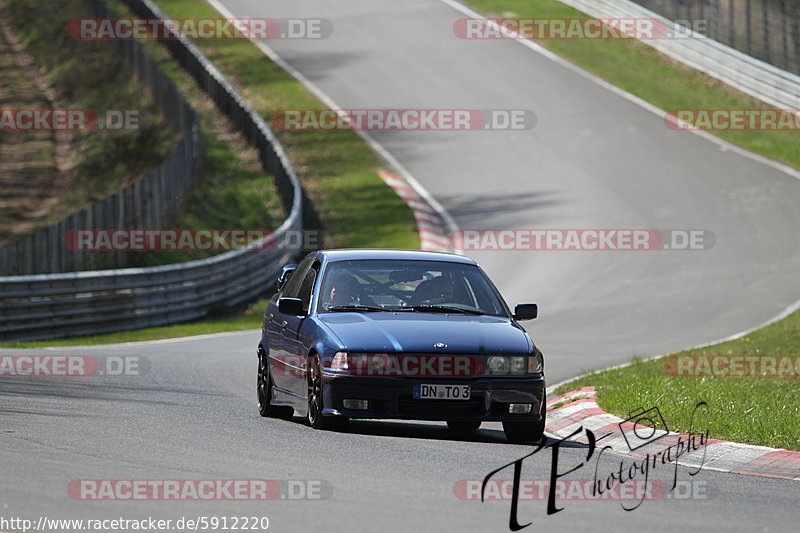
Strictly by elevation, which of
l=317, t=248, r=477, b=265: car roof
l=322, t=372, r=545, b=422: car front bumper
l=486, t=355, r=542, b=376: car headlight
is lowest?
l=322, t=372, r=545, b=422: car front bumper

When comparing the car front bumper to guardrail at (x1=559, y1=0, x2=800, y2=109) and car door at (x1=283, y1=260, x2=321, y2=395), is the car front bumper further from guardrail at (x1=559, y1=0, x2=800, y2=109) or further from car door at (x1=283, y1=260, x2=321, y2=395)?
guardrail at (x1=559, y1=0, x2=800, y2=109)

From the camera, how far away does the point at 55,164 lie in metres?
40.7

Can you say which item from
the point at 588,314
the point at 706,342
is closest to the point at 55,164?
the point at 588,314

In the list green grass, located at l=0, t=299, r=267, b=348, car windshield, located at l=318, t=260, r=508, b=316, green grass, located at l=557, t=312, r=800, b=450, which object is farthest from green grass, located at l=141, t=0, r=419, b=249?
car windshield, located at l=318, t=260, r=508, b=316

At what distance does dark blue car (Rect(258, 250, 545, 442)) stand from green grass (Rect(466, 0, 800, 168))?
2401cm

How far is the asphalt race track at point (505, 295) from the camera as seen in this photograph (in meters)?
7.50

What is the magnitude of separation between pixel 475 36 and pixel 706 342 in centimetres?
2808

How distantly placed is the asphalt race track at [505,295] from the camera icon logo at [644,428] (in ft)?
2.23

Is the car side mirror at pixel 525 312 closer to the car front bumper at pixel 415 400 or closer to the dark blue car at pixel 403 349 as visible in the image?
the dark blue car at pixel 403 349

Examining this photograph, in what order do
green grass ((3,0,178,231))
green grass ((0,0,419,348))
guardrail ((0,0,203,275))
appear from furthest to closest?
green grass ((3,0,178,231)), green grass ((0,0,419,348)), guardrail ((0,0,203,275))

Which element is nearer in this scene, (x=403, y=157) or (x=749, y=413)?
(x=749, y=413)

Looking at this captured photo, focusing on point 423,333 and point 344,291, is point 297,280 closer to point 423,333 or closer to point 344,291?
point 344,291

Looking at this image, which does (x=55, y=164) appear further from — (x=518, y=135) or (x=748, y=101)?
(x=748, y=101)

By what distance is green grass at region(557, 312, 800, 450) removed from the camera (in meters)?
10.7
